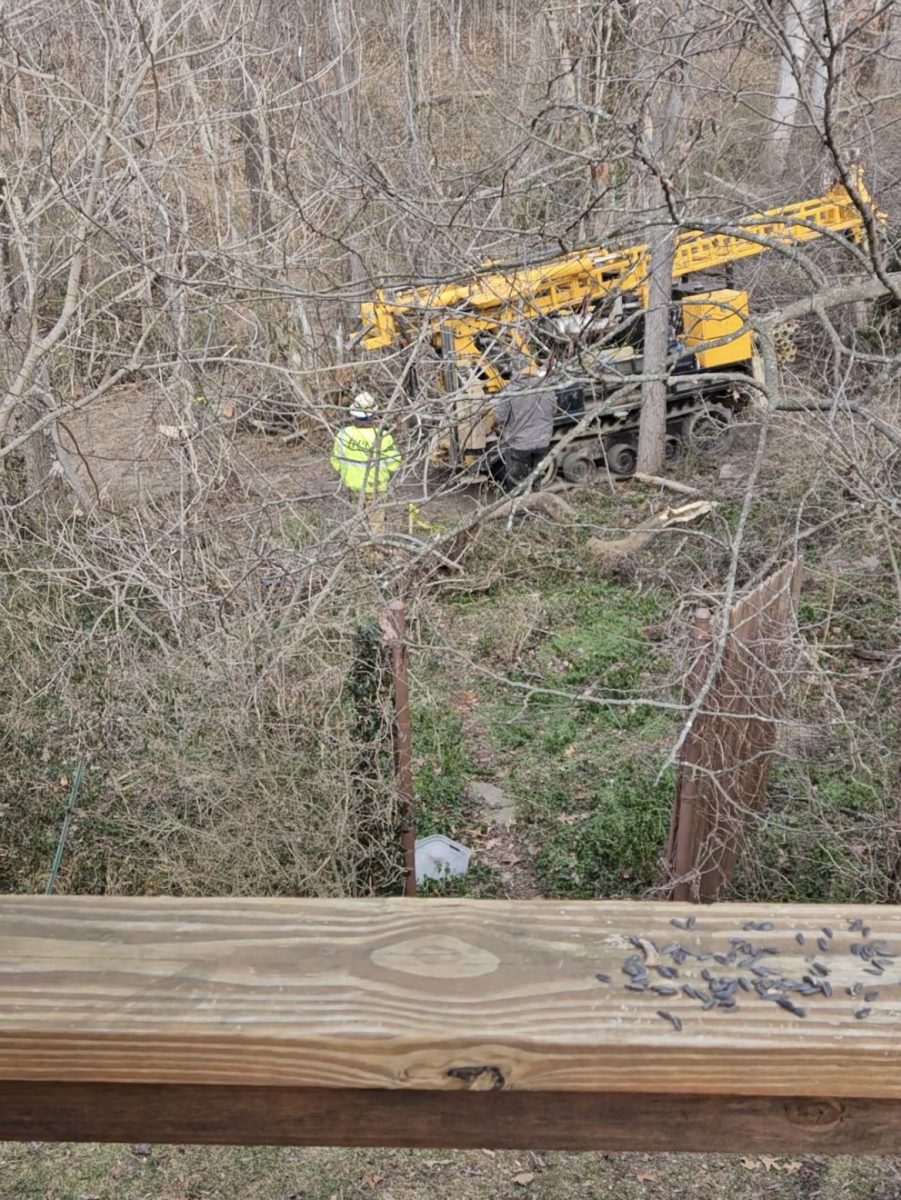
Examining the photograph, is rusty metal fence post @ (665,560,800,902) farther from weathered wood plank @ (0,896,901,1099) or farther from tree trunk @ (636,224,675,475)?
tree trunk @ (636,224,675,475)

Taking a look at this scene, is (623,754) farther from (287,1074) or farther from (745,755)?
(287,1074)

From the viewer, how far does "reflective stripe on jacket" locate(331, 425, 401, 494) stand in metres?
6.02

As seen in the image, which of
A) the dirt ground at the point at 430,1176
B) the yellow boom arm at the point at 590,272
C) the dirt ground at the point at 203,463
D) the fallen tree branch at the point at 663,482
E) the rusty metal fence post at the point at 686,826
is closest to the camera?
the dirt ground at the point at 430,1176

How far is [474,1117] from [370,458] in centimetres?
564

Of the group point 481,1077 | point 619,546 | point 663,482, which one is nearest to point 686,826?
point 481,1077

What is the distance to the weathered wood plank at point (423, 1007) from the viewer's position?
38.4 inches

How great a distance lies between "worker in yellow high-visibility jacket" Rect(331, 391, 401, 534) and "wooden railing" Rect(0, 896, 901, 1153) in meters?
4.17

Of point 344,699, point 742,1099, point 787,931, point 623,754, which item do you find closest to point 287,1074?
point 742,1099

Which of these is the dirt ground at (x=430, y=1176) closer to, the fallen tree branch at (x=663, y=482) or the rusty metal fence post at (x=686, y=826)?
the rusty metal fence post at (x=686, y=826)

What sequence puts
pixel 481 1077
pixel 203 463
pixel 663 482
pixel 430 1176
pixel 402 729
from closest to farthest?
1. pixel 481 1077
2. pixel 430 1176
3. pixel 402 729
4. pixel 203 463
5. pixel 663 482

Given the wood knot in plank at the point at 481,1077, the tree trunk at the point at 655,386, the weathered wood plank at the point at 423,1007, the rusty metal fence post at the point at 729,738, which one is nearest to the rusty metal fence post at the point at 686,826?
the rusty metal fence post at the point at 729,738

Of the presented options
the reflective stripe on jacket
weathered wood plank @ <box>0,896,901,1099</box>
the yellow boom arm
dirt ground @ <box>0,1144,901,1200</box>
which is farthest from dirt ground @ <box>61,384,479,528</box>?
weathered wood plank @ <box>0,896,901,1099</box>

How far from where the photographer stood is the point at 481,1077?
0.97 metres

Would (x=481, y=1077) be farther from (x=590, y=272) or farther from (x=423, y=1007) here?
(x=590, y=272)
